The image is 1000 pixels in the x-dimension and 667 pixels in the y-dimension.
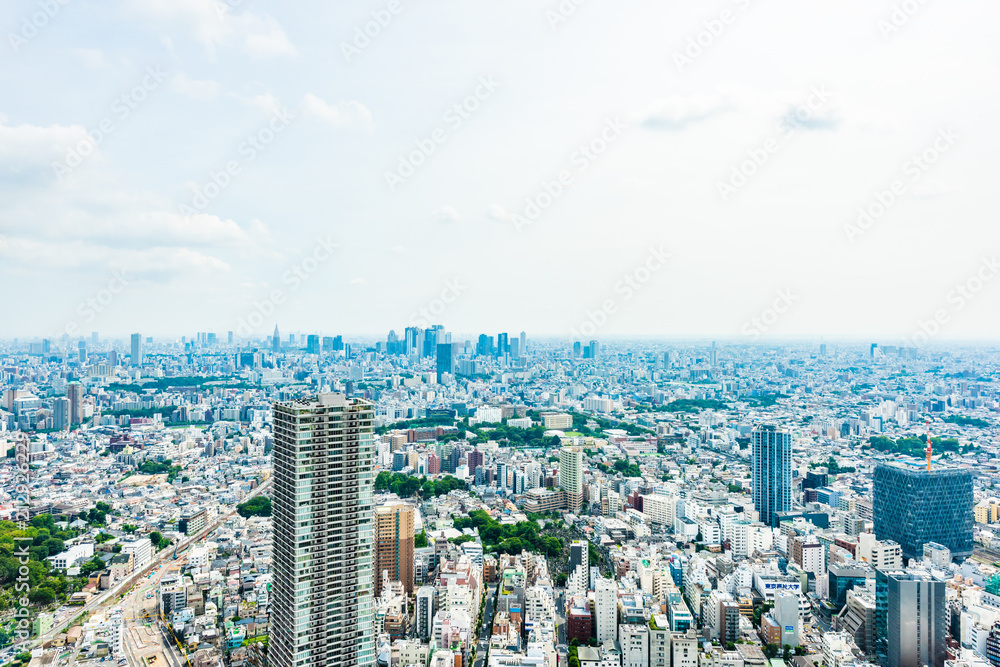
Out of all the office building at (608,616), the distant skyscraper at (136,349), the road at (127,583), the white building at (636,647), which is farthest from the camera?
the distant skyscraper at (136,349)

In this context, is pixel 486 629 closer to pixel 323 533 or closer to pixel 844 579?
pixel 323 533

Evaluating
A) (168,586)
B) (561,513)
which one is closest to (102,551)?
(168,586)

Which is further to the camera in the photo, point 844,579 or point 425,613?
point 844,579

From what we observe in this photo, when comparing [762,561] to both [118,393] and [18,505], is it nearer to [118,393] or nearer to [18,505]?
[18,505]

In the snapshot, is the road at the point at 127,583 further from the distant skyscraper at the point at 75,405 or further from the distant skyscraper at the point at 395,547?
the distant skyscraper at the point at 75,405

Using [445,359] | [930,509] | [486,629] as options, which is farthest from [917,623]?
[445,359]

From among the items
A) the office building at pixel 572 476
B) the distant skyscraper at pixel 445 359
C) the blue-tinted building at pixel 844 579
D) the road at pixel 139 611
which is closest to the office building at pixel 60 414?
the road at pixel 139 611

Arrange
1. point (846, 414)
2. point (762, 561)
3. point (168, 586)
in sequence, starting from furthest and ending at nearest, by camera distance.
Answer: point (846, 414) < point (762, 561) < point (168, 586)
